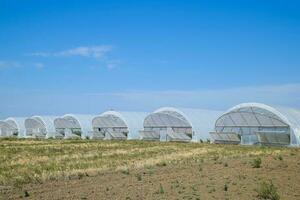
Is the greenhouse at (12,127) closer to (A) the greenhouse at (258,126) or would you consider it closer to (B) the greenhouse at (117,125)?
(B) the greenhouse at (117,125)

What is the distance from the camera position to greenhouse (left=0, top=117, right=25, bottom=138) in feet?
235

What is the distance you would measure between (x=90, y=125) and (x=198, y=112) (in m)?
20.4

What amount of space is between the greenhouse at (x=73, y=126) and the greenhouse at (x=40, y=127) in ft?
3.37

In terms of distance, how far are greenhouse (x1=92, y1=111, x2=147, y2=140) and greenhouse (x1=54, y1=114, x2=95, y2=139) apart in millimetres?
1978

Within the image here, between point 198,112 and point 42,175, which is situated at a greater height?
point 198,112

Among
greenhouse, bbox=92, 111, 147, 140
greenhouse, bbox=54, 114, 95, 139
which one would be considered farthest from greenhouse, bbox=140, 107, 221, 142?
greenhouse, bbox=54, 114, 95, 139

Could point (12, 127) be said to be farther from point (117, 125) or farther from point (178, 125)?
point (178, 125)

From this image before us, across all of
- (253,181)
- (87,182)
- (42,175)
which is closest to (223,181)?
(253,181)

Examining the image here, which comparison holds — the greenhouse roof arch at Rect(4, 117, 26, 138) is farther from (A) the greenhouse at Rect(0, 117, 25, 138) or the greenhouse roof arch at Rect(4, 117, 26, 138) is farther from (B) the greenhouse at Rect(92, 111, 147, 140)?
(B) the greenhouse at Rect(92, 111, 147, 140)

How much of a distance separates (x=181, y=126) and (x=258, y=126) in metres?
12.6

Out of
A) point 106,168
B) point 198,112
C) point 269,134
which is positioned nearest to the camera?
point 106,168

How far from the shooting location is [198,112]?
50656 mm

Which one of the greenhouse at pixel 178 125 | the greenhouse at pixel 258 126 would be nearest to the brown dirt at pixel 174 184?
the greenhouse at pixel 258 126

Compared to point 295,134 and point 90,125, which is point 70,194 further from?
point 90,125
